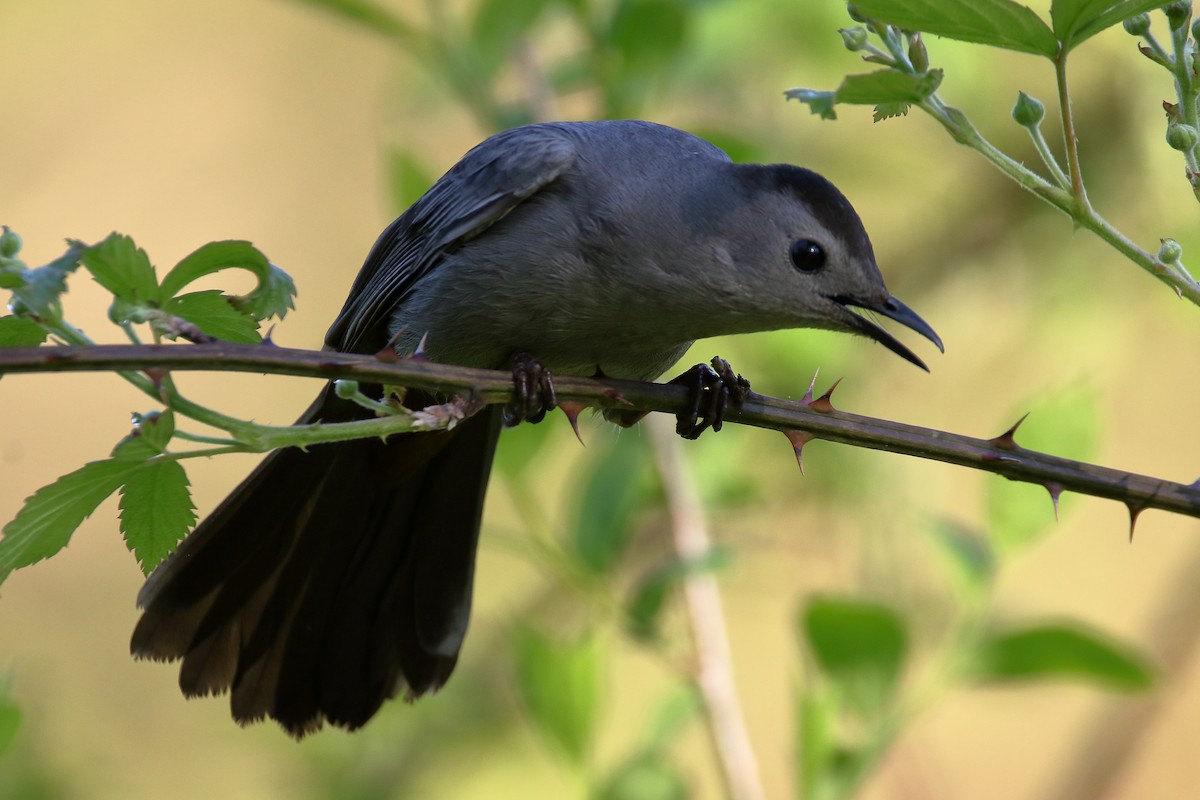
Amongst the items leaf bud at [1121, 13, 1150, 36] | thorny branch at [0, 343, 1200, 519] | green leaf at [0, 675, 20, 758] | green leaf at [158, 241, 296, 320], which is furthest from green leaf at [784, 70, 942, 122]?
green leaf at [0, 675, 20, 758]

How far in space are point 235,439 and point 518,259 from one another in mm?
1428

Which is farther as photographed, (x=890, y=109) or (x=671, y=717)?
(x=671, y=717)

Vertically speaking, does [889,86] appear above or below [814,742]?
above

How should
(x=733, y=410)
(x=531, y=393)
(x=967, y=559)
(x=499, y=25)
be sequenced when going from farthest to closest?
(x=499, y=25) → (x=967, y=559) → (x=531, y=393) → (x=733, y=410)

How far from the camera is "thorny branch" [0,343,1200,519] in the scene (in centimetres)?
153

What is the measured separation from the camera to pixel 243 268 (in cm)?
173

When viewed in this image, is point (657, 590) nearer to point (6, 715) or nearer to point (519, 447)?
point (519, 447)

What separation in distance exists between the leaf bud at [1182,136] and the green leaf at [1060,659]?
4.78 feet

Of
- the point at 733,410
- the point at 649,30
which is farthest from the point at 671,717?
the point at 649,30

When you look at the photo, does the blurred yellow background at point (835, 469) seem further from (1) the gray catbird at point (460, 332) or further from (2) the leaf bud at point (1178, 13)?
(2) the leaf bud at point (1178, 13)

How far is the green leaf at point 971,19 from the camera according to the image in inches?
66.0

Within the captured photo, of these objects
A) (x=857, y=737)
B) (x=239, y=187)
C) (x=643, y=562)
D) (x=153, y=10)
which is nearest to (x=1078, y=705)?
(x=643, y=562)

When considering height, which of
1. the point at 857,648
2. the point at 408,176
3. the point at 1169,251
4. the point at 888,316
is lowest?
the point at 857,648

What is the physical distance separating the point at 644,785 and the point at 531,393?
936 millimetres
